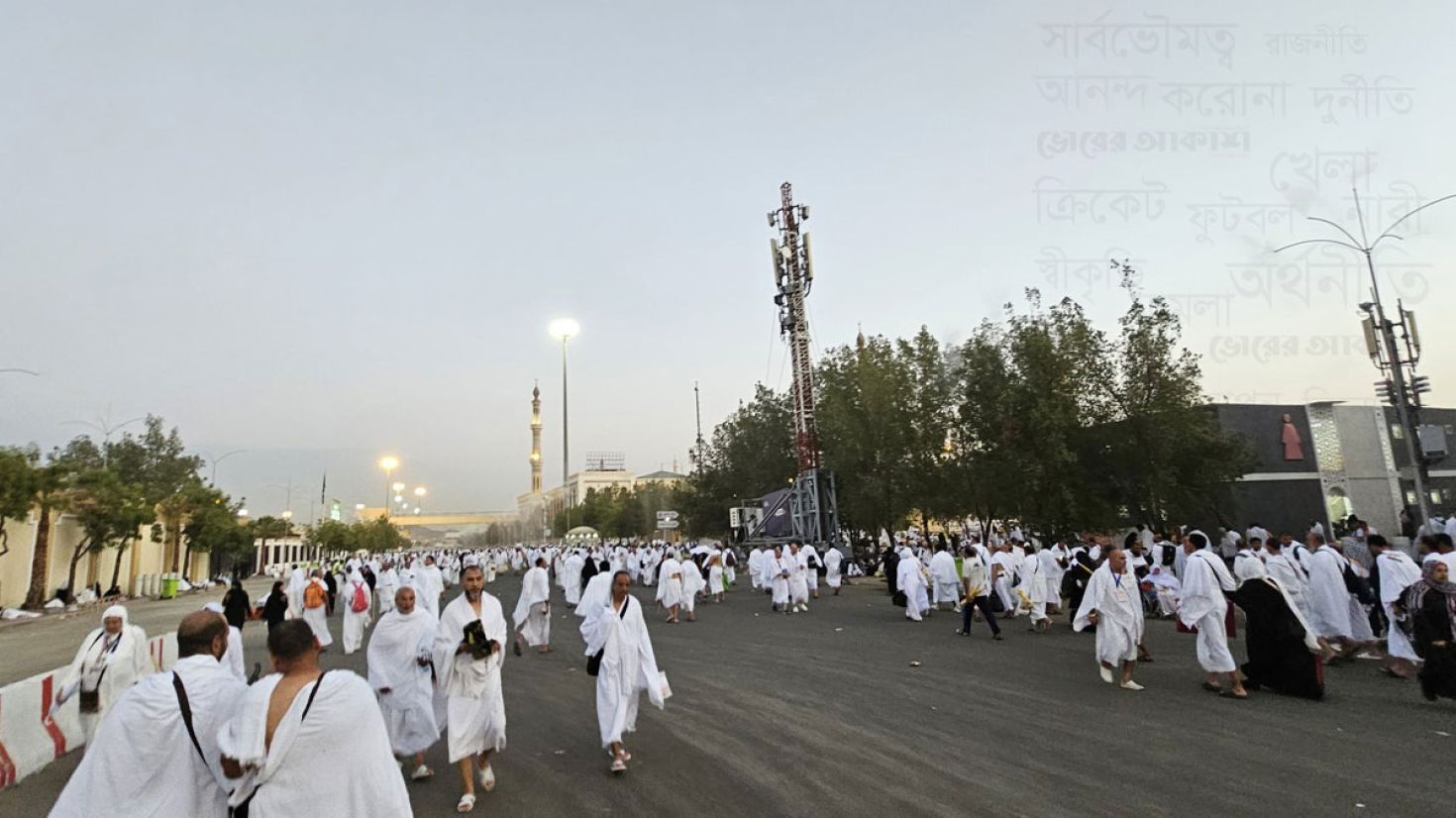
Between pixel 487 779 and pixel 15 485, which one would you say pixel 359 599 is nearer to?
pixel 487 779

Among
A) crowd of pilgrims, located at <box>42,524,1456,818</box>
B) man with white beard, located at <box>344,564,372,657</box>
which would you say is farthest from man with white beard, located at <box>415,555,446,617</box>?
man with white beard, located at <box>344,564,372,657</box>

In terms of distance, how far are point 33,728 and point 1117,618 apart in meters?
11.5

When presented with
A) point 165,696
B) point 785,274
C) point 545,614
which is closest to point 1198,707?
point 165,696

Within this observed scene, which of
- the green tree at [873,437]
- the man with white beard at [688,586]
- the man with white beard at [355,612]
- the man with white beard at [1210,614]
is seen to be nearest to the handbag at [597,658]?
the man with white beard at [1210,614]

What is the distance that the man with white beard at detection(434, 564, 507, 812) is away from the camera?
18.7 feet

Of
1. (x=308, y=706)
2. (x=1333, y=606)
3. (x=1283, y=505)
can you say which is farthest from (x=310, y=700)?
(x=1283, y=505)

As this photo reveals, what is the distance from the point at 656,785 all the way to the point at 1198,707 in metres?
5.93

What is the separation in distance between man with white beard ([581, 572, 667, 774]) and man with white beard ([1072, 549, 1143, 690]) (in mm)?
5850

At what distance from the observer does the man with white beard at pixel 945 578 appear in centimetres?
1761

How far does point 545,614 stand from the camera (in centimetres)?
1392

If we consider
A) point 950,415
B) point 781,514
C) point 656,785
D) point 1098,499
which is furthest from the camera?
point 781,514

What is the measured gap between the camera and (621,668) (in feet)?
21.0

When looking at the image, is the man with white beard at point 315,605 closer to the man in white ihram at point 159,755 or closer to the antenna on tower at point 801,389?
the man in white ihram at point 159,755

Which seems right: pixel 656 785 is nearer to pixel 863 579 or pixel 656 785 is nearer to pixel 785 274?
pixel 863 579
